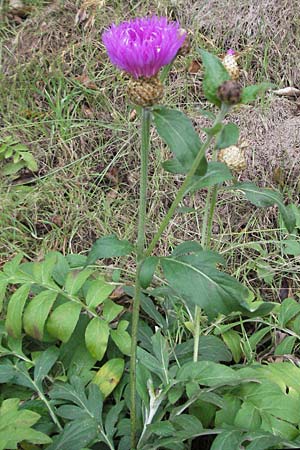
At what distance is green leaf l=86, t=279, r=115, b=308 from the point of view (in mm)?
1769

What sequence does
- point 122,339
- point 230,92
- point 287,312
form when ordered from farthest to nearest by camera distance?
1. point 287,312
2. point 122,339
3. point 230,92

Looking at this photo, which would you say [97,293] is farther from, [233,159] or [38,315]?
[233,159]

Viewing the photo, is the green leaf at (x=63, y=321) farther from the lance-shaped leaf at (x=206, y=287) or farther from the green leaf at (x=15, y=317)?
the lance-shaped leaf at (x=206, y=287)

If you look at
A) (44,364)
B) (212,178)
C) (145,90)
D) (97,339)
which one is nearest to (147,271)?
(212,178)

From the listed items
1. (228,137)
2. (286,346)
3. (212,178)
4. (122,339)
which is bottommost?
(286,346)

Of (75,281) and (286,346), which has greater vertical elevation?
(75,281)

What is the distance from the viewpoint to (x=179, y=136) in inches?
46.8

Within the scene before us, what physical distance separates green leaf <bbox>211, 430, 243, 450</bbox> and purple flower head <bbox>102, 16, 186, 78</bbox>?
822mm

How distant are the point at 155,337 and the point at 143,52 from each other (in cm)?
77

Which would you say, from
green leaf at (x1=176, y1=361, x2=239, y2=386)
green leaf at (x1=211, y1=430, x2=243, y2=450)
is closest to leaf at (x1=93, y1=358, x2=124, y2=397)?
green leaf at (x1=176, y1=361, x2=239, y2=386)

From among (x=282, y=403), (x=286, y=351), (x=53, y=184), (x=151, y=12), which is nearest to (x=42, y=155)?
(x=53, y=184)

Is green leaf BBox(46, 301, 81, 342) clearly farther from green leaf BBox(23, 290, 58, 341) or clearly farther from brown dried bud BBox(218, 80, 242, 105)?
brown dried bud BBox(218, 80, 242, 105)

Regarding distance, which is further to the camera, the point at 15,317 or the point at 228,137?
the point at 15,317

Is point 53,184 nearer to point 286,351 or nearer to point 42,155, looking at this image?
point 42,155
